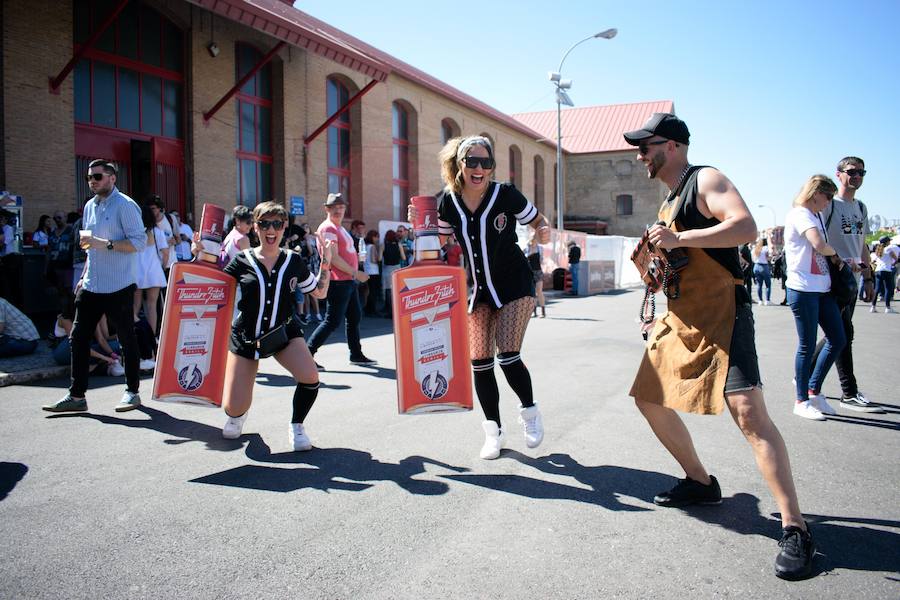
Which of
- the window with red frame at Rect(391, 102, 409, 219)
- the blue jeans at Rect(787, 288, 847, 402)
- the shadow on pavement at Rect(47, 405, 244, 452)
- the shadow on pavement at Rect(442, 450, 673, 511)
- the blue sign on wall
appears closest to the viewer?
the shadow on pavement at Rect(442, 450, 673, 511)

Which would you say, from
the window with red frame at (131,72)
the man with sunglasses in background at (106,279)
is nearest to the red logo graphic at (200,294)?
the man with sunglasses in background at (106,279)

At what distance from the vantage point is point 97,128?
1538 centimetres

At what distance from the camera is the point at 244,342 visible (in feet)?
14.7

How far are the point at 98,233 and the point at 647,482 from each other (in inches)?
190

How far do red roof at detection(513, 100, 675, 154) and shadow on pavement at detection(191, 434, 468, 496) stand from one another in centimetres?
4838

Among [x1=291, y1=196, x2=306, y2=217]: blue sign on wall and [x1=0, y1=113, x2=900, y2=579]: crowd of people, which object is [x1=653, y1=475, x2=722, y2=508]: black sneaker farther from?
[x1=291, y1=196, x2=306, y2=217]: blue sign on wall

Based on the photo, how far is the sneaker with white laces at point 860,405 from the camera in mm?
5777

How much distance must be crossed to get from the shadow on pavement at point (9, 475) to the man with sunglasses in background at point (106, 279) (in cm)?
143

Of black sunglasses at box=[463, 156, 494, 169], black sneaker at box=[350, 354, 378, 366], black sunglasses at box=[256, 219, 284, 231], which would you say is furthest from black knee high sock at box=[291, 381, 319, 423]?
black sneaker at box=[350, 354, 378, 366]

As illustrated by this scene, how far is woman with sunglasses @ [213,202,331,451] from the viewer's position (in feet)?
14.6

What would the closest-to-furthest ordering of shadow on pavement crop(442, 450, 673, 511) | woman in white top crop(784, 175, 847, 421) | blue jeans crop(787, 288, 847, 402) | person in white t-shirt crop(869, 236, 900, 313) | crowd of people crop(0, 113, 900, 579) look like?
crowd of people crop(0, 113, 900, 579)
shadow on pavement crop(442, 450, 673, 511)
woman in white top crop(784, 175, 847, 421)
blue jeans crop(787, 288, 847, 402)
person in white t-shirt crop(869, 236, 900, 313)

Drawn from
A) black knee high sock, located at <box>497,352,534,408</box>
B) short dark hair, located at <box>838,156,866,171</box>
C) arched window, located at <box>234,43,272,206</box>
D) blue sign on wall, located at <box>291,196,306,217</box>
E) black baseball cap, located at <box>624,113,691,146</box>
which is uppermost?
arched window, located at <box>234,43,272,206</box>

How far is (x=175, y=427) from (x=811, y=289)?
5.22m

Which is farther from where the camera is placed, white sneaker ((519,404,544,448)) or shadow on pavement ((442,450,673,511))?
white sneaker ((519,404,544,448))
